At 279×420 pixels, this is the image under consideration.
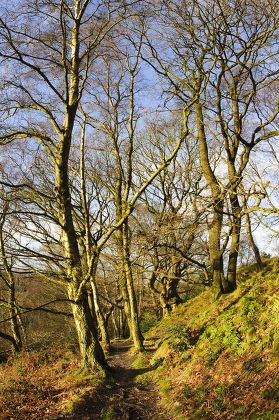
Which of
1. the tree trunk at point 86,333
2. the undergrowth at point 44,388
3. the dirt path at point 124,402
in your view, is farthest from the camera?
the tree trunk at point 86,333

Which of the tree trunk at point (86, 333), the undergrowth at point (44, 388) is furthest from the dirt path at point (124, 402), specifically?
the tree trunk at point (86, 333)

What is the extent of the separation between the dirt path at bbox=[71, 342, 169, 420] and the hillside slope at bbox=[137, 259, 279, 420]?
31 centimetres

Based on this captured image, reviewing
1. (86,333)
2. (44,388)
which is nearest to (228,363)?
(86,333)

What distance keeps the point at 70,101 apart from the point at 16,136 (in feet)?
5.72

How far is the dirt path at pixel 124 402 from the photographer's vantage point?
6926mm

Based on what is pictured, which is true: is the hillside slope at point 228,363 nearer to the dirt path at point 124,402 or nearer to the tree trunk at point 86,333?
the dirt path at point 124,402

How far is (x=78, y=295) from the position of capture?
8.91 m

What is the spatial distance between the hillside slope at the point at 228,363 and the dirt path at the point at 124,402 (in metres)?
0.31

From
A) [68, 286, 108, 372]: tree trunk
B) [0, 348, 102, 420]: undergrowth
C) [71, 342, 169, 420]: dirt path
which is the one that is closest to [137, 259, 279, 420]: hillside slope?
[71, 342, 169, 420]: dirt path

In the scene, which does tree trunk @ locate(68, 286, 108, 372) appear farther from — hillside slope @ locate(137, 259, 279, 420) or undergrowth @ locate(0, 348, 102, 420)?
hillside slope @ locate(137, 259, 279, 420)

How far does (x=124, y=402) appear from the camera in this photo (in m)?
7.65

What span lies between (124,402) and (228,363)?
2453 mm

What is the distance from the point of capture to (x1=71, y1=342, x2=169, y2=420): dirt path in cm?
693

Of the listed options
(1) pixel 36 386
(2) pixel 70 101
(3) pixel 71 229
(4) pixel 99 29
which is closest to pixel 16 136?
(2) pixel 70 101
